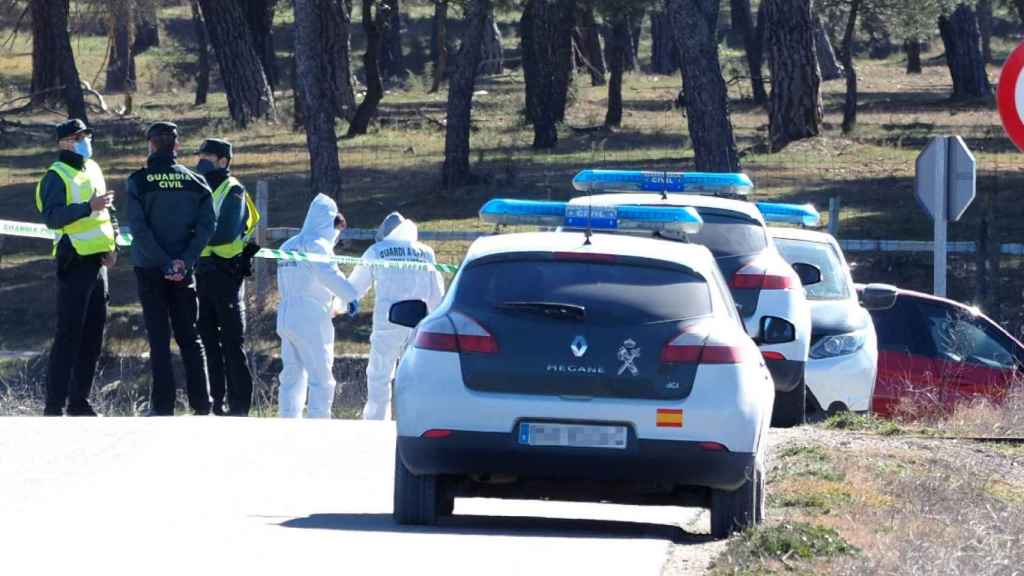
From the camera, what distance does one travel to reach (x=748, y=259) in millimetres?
12508

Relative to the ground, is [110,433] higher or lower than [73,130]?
lower

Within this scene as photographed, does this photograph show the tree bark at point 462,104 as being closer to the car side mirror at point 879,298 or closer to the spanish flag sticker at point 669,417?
the car side mirror at point 879,298

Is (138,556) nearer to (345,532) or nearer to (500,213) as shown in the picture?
(345,532)

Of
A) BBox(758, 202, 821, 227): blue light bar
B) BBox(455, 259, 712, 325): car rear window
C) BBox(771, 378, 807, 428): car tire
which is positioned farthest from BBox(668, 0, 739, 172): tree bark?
BBox(455, 259, 712, 325): car rear window

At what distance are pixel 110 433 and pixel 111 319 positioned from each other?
40.7ft

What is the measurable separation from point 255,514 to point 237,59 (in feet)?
97.1

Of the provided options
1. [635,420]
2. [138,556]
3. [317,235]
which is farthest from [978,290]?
[138,556]

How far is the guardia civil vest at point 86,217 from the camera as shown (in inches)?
461

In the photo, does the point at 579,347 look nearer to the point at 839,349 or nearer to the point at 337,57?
the point at 839,349

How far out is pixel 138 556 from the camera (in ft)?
24.1

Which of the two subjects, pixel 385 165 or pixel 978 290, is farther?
pixel 385 165

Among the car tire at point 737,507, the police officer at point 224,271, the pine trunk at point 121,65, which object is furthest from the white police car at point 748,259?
the pine trunk at point 121,65

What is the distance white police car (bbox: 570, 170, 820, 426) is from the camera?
12.4 m

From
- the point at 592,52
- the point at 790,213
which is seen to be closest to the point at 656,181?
the point at 790,213
